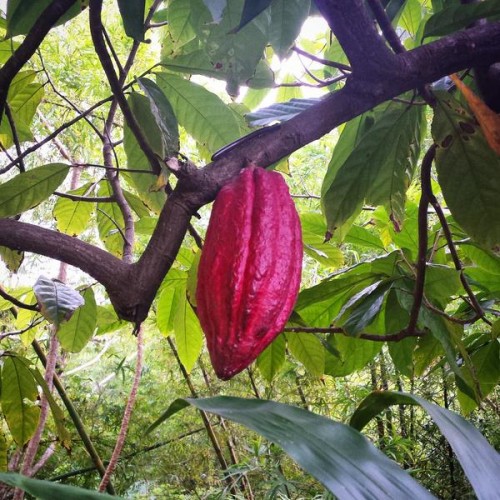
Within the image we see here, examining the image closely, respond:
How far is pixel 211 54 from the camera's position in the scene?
24.0 inches

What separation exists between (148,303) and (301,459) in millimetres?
235

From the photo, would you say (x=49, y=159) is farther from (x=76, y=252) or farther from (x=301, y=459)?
(x=301, y=459)

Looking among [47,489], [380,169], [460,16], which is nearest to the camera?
[47,489]

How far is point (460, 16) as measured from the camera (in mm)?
535

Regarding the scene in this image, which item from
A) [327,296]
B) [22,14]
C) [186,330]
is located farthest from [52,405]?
[22,14]

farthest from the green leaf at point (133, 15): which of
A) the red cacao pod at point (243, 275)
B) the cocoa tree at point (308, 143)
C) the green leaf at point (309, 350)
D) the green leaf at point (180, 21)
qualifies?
the green leaf at point (309, 350)

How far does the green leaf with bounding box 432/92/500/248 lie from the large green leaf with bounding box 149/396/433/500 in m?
0.42

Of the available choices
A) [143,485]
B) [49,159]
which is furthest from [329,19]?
[143,485]

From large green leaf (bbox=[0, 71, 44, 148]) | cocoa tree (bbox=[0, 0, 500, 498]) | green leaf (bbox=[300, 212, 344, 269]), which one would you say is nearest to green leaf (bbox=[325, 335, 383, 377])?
cocoa tree (bbox=[0, 0, 500, 498])

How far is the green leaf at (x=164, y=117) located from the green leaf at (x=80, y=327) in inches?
16.5

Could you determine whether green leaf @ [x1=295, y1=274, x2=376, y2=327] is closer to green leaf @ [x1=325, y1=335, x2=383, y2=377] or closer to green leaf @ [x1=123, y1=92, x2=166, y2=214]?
green leaf @ [x1=325, y1=335, x2=383, y2=377]

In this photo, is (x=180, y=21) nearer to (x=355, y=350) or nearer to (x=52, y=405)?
(x=355, y=350)

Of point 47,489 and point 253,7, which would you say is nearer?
point 47,489

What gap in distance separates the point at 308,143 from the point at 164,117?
0.27 metres
